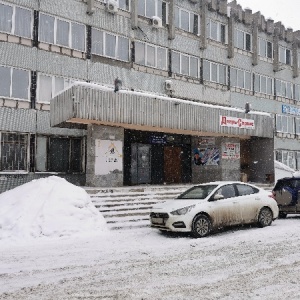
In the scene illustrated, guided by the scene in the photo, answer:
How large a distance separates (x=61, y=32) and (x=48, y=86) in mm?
3276

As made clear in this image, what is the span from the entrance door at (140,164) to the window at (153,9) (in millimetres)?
9007

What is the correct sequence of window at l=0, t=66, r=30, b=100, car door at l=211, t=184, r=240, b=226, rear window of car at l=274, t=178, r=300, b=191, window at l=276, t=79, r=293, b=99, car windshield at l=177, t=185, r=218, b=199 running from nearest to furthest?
car door at l=211, t=184, r=240, b=226
car windshield at l=177, t=185, r=218, b=199
rear window of car at l=274, t=178, r=300, b=191
window at l=0, t=66, r=30, b=100
window at l=276, t=79, r=293, b=99

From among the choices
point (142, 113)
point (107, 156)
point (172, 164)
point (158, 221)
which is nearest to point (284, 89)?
point (172, 164)

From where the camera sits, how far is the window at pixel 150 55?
23.7 metres

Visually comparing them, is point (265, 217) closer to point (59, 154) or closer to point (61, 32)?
point (59, 154)

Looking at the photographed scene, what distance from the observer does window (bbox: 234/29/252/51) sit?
3008 cm

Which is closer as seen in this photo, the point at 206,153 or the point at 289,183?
the point at 289,183

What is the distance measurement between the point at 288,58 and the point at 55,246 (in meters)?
32.1

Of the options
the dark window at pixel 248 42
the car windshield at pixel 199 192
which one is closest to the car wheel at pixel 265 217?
the car windshield at pixel 199 192

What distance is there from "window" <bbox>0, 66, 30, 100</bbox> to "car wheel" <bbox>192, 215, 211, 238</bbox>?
12585mm

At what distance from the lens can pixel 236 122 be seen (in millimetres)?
21203

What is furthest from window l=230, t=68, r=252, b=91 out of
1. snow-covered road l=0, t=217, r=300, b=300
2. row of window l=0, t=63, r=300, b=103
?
snow-covered road l=0, t=217, r=300, b=300

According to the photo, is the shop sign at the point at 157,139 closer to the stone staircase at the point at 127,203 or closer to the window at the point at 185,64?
the window at the point at 185,64

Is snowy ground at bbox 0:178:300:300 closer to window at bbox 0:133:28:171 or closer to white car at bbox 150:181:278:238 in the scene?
white car at bbox 150:181:278:238
